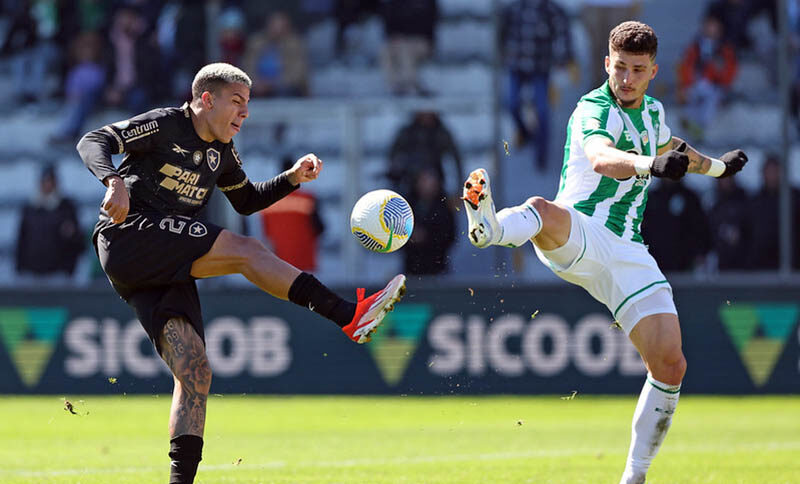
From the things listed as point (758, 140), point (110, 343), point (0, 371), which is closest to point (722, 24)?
point (758, 140)

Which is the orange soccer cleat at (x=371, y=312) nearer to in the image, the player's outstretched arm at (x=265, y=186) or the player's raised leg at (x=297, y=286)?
the player's raised leg at (x=297, y=286)

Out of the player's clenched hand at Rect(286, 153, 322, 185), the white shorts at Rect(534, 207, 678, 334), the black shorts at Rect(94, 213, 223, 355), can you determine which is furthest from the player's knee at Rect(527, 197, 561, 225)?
the black shorts at Rect(94, 213, 223, 355)

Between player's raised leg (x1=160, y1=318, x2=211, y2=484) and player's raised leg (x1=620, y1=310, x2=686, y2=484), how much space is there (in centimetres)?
213

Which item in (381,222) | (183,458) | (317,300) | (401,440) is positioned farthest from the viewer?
(401,440)

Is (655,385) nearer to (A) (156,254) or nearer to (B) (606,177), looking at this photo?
(B) (606,177)

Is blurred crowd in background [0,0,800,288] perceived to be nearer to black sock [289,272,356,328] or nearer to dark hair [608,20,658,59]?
dark hair [608,20,658,59]

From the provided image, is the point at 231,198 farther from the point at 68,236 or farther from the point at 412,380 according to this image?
the point at 68,236

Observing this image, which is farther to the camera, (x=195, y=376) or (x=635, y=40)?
(x=635, y=40)

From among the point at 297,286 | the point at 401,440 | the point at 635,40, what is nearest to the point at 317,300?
the point at 297,286

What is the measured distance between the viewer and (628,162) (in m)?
5.84

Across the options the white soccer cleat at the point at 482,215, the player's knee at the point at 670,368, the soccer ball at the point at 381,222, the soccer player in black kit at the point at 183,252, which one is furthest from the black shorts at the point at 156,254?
the player's knee at the point at 670,368

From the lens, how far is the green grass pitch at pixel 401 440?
7715 millimetres

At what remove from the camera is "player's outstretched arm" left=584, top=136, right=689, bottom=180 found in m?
5.51

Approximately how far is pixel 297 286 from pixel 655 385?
1872mm
